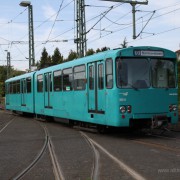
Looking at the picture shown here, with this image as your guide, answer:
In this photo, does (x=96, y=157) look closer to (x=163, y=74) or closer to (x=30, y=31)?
(x=163, y=74)

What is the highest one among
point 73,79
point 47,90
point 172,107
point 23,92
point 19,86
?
point 73,79

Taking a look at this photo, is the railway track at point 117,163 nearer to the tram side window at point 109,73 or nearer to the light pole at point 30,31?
the tram side window at point 109,73

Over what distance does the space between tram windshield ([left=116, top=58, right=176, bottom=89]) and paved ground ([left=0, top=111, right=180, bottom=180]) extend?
5.84ft

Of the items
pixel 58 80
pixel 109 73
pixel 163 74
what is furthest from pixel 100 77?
pixel 58 80

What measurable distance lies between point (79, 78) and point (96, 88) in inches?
65.6

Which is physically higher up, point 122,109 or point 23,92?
point 23,92

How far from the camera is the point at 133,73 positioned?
1312cm

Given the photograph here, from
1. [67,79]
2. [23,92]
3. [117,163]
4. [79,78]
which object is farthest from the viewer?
[23,92]

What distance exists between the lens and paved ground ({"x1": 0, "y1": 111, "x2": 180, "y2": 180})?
A: 7718 mm

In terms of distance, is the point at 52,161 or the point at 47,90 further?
the point at 47,90

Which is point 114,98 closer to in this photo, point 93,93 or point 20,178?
point 93,93

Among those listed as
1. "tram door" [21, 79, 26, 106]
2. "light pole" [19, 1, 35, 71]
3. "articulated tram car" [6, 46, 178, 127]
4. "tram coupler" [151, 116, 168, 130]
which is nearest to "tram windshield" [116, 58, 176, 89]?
"articulated tram car" [6, 46, 178, 127]

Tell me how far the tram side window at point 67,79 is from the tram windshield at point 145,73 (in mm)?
4137

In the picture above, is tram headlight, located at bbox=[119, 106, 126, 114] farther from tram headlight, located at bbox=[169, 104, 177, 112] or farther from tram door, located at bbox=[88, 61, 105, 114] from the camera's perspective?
tram headlight, located at bbox=[169, 104, 177, 112]
